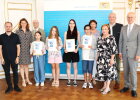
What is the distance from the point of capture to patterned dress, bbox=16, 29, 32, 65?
4141 mm

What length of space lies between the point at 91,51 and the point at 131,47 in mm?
853

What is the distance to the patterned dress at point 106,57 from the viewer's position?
3.66 m

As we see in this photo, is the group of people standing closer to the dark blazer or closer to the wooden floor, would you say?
the dark blazer

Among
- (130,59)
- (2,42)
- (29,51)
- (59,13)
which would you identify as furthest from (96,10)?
(2,42)

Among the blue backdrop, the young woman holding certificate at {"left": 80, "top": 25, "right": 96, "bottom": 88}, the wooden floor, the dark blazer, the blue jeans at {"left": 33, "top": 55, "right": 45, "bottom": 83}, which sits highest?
the blue backdrop

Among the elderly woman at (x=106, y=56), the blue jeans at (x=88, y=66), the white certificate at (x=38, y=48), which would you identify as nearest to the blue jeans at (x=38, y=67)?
the white certificate at (x=38, y=48)

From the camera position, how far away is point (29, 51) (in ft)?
14.0

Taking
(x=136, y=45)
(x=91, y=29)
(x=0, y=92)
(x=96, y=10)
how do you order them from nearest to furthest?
(x=136, y=45) → (x=0, y=92) → (x=91, y=29) → (x=96, y=10)

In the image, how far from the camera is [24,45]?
13.7 feet

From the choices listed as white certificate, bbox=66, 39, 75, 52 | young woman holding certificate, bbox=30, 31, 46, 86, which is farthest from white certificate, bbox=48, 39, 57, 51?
white certificate, bbox=66, 39, 75, 52

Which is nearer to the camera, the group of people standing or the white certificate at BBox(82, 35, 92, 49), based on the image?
the group of people standing

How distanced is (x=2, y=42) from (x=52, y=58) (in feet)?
3.65

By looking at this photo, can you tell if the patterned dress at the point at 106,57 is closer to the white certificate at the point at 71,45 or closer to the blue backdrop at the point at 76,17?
the white certificate at the point at 71,45

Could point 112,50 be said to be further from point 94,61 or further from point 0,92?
point 0,92
